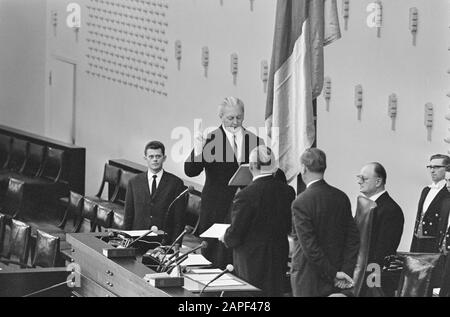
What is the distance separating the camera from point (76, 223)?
40.7ft

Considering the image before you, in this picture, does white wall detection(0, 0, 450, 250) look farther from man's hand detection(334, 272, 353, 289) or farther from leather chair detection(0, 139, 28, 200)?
man's hand detection(334, 272, 353, 289)

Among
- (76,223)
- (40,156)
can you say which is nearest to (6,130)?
(40,156)

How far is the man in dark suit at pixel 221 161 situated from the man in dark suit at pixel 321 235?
1.35 m

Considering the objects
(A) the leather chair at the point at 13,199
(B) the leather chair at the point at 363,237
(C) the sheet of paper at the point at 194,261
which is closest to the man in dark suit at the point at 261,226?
(C) the sheet of paper at the point at 194,261

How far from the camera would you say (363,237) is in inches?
285

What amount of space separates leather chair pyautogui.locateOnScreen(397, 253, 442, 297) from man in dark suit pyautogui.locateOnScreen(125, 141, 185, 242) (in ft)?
7.67

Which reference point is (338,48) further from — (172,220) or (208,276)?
(208,276)

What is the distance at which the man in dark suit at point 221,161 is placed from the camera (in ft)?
27.2

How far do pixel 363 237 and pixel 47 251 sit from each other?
3.29 meters

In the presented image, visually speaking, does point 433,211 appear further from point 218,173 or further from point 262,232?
point 262,232

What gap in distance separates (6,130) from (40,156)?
1619 mm

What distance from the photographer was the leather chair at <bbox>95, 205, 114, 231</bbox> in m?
11.4

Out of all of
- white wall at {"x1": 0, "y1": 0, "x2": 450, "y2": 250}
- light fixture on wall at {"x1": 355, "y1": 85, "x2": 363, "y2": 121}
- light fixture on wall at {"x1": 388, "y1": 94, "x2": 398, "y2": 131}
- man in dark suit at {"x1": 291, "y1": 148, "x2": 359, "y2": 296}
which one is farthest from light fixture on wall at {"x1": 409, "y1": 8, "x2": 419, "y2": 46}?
man in dark suit at {"x1": 291, "y1": 148, "x2": 359, "y2": 296}

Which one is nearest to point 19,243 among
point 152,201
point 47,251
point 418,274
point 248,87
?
point 47,251
